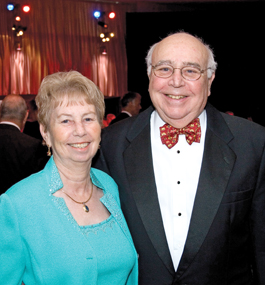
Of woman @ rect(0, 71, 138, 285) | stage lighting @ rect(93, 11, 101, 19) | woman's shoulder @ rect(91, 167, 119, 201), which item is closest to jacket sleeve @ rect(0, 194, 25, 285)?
woman @ rect(0, 71, 138, 285)

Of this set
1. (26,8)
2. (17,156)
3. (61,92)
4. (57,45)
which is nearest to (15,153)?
(17,156)

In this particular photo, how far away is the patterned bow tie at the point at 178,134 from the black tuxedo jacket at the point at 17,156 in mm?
1964

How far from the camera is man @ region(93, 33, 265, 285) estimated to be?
1.81 meters

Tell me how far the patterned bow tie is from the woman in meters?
0.35

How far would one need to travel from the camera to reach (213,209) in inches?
70.6

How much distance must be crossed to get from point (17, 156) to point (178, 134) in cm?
209

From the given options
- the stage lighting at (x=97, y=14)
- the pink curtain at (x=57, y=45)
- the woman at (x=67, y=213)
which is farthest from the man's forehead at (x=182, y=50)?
the stage lighting at (x=97, y=14)

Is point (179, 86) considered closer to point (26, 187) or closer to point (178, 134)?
point (178, 134)

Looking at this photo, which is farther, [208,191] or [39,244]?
[208,191]

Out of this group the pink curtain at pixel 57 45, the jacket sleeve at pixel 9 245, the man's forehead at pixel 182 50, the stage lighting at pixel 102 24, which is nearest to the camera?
the jacket sleeve at pixel 9 245

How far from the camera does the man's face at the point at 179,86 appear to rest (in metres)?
1.92

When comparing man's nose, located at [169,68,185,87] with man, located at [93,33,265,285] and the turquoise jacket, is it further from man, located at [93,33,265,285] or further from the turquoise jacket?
the turquoise jacket

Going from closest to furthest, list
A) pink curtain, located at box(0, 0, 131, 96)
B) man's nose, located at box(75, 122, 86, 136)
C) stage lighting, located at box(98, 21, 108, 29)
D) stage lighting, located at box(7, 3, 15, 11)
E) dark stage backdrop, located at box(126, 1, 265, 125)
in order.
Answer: man's nose, located at box(75, 122, 86, 136) → stage lighting, located at box(7, 3, 15, 11) → dark stage backdrop, located at box(126, 1, 265, 125) → pink curtain, located at box(0, 0, 131, 96) → stage lighting, located at box(98, 21, 108, 29)

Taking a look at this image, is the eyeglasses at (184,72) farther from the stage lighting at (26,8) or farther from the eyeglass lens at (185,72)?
the stage lighting at (26,8)
